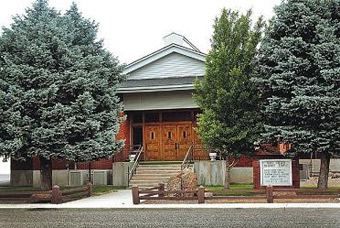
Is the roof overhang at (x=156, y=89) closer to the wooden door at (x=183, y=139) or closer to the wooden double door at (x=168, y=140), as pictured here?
the wooden double door at (x=168, y=140)

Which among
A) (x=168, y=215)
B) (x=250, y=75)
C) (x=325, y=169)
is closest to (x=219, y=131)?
(x=250, y=75)

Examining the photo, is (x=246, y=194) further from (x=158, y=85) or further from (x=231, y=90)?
(x=158, y=85)

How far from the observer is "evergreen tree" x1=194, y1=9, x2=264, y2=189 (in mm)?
21000

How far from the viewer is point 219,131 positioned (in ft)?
68.9

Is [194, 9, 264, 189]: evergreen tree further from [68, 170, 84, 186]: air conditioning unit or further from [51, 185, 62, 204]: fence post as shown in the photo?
[68, 170, 84, 186]: air conditioning unit

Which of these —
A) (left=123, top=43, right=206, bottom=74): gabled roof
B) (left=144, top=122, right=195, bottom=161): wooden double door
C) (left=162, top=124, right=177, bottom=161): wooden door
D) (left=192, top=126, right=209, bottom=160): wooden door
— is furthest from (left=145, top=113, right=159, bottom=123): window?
(left=192, top=126, right=209, bottom=160): wooden door

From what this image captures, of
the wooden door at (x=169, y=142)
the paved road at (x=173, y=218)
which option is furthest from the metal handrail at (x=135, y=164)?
the paved road at (x=173, y=218)

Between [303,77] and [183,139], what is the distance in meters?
12.3

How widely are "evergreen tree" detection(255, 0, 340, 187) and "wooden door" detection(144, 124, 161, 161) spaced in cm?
1115

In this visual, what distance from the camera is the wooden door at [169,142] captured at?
30.7 meters

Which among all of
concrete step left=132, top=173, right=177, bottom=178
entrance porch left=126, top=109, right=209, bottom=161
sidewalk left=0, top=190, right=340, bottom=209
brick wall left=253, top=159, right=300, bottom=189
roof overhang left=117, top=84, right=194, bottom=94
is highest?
roof overhang left=117, top=84, right=194, bottom=94

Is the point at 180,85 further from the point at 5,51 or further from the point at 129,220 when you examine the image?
the point at 129,220

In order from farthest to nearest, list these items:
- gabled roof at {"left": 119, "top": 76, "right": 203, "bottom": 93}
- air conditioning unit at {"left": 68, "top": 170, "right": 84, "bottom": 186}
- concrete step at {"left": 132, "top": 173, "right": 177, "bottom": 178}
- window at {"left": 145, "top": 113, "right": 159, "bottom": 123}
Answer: window at {"left": 145, "top": 113, "right": 159, "bottom": 123} → air conditioning unit at {"left": 68, "top": 170, "right": 84, "bottom": 186} → gabled roof at {"left": 119, "top": 76, "right": 203, "bottom": 93} → concrete step at {"left": 132, "top": 173, "right": 177, "bottom": 178}

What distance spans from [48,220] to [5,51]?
10257 millimetres
